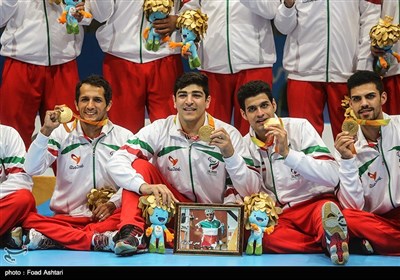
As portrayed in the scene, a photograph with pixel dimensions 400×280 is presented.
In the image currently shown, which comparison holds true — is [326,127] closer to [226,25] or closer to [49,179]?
[226,25]

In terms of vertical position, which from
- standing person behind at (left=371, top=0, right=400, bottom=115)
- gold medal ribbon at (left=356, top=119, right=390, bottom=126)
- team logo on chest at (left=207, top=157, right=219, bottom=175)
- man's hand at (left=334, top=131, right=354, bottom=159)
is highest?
standing person behind at (left=371, top=0, right=400, bottom=115)

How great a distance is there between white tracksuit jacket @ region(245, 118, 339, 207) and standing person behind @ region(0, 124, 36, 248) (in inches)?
59.3

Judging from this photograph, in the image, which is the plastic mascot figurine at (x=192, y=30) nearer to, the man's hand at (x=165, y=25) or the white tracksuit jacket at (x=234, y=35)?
the man's hand at (x=165, y=25)

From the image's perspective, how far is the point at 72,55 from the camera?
604cm

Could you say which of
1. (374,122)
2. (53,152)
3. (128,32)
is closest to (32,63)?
(128,32)

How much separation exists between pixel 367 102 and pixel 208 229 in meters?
1.29

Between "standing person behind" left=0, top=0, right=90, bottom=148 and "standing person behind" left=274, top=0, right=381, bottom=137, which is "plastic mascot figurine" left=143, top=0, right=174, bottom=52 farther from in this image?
"standing person behind" left=274, top=0, right=381, bottom=137

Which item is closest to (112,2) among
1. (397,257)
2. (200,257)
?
(200,257)

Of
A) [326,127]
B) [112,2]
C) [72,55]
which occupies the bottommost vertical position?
[326,127]

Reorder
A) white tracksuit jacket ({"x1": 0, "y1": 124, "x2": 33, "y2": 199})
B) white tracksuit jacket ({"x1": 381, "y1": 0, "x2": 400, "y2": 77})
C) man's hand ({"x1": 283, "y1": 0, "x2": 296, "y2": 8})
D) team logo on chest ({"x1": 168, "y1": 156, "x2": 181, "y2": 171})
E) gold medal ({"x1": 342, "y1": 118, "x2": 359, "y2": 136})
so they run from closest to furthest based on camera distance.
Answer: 1. gold medal ({"x1": 342, "y1": 118, "x2": 359, "y2": 136})
2. white tracksuit jacket ({"x1": 0, "y1": 124, "x2": 33, "y2": 199})
3. team logo on chest ({"x1": 168, "y1": 156, "x2": 181, "y2": 171})
4. man's hand ({"x1": 283, "y1": 0, "x2": 296, "y2": 8})
5. white tracksuit jacket ({"x1": 381, "y1": 0, "x2": 400, "y2": 77})

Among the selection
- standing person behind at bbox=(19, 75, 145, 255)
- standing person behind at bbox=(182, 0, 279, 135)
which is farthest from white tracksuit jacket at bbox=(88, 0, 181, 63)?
standing person behind at bbox=(19, 75, 145, 255)

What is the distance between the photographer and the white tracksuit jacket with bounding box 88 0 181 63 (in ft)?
19.4

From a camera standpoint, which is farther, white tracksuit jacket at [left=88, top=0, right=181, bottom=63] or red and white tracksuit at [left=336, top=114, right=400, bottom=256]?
white tracksuit jacket at [left=88, top=0, right=181, bottom=63]
